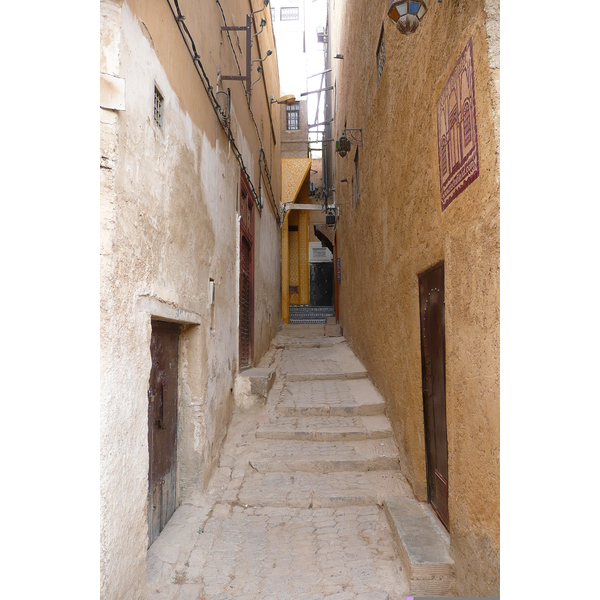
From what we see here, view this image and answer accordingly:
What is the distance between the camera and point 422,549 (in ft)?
10.4

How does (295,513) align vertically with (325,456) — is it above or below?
below

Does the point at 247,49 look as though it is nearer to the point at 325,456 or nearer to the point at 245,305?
the point at 245,305

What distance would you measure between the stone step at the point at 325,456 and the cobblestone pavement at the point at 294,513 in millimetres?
10

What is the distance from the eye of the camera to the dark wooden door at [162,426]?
3.31 metres

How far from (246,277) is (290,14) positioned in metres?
18.5

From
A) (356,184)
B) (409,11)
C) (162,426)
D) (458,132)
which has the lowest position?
(162,426)

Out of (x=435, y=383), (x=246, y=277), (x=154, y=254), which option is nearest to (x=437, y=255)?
(x=435, y=383)

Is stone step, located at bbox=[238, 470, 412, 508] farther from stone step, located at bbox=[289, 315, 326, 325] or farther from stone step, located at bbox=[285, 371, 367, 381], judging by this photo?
stone step, located at bbox=[289, 315, 326, 325]

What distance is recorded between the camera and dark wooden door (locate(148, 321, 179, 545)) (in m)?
3.31

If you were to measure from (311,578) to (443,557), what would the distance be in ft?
3.02

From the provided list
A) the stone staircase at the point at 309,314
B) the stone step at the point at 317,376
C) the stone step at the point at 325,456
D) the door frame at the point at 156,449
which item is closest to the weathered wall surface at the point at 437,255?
the stone step at the point at 325,456

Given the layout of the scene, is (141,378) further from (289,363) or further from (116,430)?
(289,363)

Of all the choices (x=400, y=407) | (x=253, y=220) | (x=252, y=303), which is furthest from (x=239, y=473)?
(x=253, y=220)

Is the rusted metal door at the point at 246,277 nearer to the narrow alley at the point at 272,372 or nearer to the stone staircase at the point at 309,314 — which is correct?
the narrow alley at the point at 272,372
